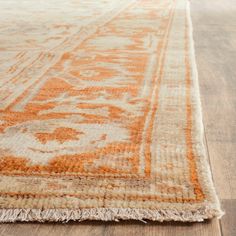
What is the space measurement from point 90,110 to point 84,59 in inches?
29.4

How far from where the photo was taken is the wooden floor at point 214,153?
0.76 m

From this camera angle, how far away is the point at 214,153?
3.48 ft

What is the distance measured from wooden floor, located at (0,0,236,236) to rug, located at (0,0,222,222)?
20 millimetres

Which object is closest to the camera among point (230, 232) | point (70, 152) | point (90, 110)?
point (230, 232)

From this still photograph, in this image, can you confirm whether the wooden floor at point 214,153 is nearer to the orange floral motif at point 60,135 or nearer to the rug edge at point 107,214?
the rug edge at point 107,214

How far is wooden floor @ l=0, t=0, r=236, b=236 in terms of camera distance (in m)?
0.76

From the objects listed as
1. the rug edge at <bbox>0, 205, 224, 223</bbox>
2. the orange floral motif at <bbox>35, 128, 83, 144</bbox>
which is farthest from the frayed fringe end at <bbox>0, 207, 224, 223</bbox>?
the orange floral motif at <bbox>35, 128, 83, 144</bbox>

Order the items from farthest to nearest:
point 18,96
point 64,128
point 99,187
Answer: point 18,96 < point 64,128 < point 99,187

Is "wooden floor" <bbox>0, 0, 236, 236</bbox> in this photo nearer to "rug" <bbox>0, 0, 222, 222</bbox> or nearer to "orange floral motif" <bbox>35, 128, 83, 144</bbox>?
"rug" <bbox>0, 0, 222, 222</bbox>

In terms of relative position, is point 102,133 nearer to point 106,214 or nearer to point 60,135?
point 60,135

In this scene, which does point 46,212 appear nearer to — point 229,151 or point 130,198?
point 130,198

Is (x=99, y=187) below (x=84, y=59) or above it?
above

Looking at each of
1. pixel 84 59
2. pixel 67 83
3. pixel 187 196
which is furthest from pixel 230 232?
pixel 84 59

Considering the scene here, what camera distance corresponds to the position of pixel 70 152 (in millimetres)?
1028
